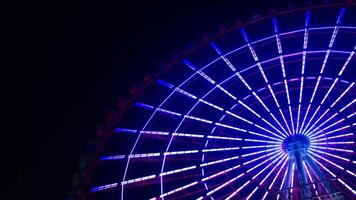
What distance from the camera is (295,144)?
19312mm

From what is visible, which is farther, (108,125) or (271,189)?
(271,189)

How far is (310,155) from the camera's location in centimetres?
1966

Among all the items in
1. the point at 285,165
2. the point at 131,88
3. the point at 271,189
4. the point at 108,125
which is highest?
the point at 131,88

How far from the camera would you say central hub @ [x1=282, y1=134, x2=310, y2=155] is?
19297mm

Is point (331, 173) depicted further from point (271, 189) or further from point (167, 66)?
point (167, 66)

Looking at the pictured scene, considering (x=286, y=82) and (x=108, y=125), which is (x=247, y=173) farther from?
(x=108, y=125)

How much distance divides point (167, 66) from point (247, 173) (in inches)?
311

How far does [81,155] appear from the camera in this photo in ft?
49.0

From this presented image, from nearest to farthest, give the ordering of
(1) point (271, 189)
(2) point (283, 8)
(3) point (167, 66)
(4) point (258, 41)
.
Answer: (2) point (283, 8) < (3) point (167, 66) < (4) point (258, 41) < (1) point (271, 189)

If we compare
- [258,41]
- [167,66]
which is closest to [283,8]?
[258,41]

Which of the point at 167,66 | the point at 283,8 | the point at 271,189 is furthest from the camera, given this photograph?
the point at 271,189

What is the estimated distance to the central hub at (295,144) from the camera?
63.3ft

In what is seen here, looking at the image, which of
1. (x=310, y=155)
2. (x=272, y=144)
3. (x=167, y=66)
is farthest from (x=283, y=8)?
(x=310, y=155)

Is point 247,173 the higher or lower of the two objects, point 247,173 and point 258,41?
the lower
